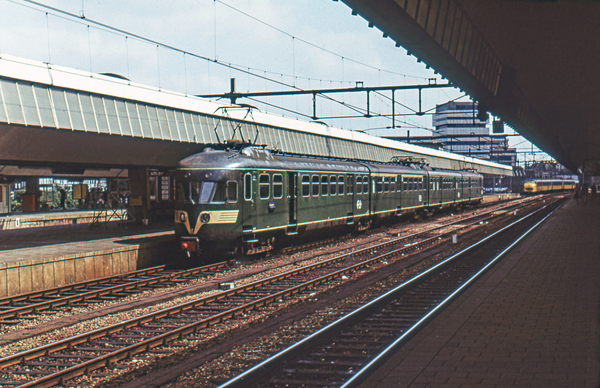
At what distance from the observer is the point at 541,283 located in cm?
1253

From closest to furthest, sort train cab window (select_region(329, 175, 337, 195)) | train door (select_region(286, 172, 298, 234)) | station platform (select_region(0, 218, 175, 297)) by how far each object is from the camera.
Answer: station platform (select_region(0, 218, 175, 297)) → train door (select_region(286, 172, 298, 234)) → train cab window (select_region(329, 175, 337, 195))

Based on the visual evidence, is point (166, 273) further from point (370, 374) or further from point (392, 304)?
point (370, 374)

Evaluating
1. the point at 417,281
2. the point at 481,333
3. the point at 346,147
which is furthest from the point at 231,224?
the point at 346,147

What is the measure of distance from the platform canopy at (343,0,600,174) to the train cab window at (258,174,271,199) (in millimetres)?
6093

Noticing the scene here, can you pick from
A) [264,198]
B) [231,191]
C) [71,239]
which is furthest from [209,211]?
[71,239]

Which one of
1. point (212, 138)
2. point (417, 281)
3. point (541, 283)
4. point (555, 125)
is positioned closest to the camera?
point (541, 283)

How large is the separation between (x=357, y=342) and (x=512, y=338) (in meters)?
2.23

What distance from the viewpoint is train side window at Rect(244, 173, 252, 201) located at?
55.5ft

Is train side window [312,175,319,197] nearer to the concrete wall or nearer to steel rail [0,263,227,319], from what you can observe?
steel rail [0,263,227,319]

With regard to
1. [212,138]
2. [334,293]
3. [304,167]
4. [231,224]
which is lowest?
[334,293]

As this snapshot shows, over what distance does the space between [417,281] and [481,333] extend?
506 cm

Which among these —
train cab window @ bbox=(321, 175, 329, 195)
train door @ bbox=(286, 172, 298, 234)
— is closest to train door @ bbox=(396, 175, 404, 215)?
train cab window @ bbox=(321, 175, 329, 195)

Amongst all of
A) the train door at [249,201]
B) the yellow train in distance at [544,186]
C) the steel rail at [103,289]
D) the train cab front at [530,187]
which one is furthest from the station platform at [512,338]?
the yellow train in distance at [544,186]

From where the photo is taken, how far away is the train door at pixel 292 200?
1928 centimetres
